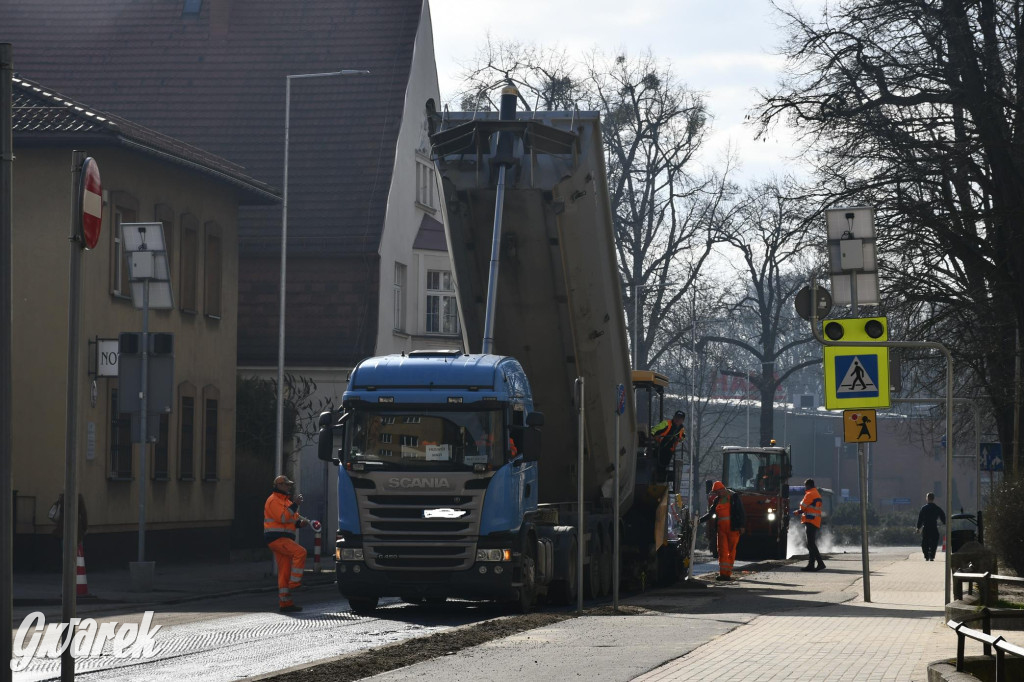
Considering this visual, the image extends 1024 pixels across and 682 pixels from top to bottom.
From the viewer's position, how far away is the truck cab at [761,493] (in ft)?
139

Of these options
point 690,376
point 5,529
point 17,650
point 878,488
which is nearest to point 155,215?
point 17,650

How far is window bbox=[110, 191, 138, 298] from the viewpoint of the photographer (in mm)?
30344

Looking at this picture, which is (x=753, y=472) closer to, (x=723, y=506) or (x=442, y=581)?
(x=723, y=506)

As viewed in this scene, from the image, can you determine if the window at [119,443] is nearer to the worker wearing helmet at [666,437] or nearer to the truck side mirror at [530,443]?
the worker wearing helmet at [666,437]

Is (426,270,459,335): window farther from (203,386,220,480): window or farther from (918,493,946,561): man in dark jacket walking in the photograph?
(918,493,946,561): man in dark jacket walking

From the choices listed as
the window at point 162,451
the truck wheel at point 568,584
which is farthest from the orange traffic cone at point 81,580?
the window at point 162,451

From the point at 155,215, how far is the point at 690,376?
3777 cm

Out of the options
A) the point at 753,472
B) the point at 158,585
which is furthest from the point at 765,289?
the point at 158,585

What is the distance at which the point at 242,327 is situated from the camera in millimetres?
42406

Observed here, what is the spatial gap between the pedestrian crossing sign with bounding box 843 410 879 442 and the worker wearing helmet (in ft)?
16.7

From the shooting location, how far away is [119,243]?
30656 millimetres

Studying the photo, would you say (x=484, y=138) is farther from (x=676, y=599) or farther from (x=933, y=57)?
(x=933, y=57)

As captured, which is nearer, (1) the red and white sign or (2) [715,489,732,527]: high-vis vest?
(1) the red and white sign

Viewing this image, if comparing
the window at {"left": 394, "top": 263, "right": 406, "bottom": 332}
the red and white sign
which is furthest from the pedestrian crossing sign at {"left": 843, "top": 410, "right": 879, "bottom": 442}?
the window at {"left": 394, "top": 263, "right": 406, "bottom": 332}
